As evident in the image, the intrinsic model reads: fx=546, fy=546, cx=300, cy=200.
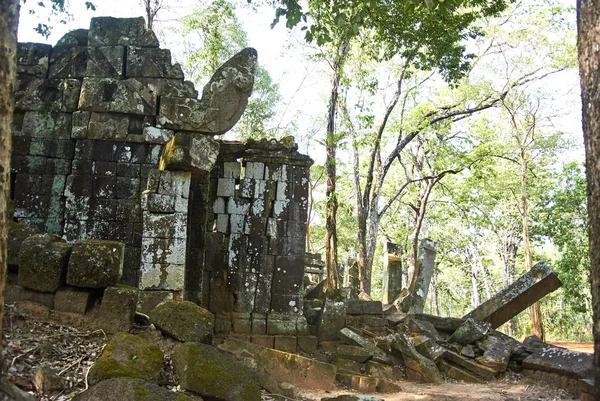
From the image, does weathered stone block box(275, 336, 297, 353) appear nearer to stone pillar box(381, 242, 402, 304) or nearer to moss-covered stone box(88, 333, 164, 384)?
stone pillar box(381, 242, 402, 304)

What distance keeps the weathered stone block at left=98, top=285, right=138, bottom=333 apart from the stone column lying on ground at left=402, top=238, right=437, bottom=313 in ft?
31.2

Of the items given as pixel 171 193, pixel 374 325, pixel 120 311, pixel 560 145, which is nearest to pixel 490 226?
pixel 560 145

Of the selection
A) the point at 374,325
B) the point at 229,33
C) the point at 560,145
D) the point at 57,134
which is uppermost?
the point at 229,33

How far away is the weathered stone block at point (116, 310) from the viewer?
17.0 ft

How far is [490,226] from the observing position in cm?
3056

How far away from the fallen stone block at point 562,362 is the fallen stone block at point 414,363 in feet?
5.81

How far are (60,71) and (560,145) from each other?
22204mm

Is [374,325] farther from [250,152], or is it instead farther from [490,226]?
[490,226]

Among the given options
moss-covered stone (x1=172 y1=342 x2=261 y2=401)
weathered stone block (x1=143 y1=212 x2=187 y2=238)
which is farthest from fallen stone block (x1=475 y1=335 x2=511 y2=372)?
moss-covered stone (x1=172 y1=342 x2=261 y2=401)

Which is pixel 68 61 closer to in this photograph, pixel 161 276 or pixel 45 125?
pixel 45 125

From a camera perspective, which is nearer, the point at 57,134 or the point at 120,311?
the point at 120,311

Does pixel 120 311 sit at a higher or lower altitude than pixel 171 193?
lower

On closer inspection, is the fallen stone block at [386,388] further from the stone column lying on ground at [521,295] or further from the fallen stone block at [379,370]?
the stone column lying on ground at [521,295]

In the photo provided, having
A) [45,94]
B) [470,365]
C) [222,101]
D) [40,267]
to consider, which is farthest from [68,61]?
[470,365]
